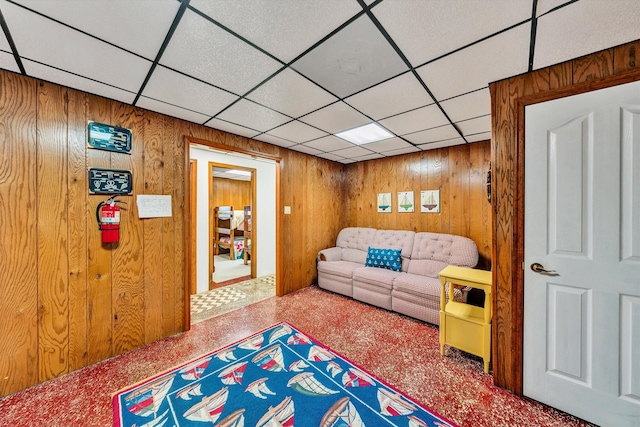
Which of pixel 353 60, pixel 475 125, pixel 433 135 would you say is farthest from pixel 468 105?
pixel 353 60

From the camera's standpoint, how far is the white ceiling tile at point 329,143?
11.3 feet

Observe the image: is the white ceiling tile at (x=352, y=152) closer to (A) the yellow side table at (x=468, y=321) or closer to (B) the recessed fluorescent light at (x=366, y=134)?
(B) the recessed fluorescent light at (x=366, y=134)

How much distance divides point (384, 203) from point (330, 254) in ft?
4.70

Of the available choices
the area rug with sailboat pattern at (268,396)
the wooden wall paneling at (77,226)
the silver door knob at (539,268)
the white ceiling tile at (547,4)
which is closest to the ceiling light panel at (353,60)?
the white ceiling tile at (547,4)

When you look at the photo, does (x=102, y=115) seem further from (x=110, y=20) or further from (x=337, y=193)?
(x=337, y=193)

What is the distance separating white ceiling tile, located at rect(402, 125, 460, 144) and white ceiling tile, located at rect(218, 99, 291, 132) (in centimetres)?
179

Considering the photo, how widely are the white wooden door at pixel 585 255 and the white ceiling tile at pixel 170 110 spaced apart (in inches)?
121

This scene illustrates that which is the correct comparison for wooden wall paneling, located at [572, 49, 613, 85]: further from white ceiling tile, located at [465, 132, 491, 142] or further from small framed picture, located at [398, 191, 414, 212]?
small framed picture, located at [398, 191, 414, 212]

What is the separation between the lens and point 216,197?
7.38m

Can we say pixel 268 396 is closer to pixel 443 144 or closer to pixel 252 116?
pixel 252 116

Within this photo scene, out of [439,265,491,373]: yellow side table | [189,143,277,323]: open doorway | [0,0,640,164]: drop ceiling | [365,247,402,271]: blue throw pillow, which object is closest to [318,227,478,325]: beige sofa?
[365,247,402,271]: blue throw pillow

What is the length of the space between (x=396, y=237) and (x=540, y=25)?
10.5 ft

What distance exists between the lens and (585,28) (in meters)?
1.34

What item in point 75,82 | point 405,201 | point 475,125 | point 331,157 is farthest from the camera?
point 331,157
